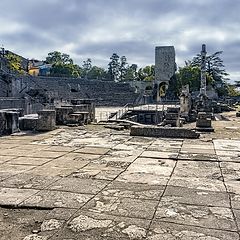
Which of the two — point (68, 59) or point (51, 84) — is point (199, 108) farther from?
point (68, 59)

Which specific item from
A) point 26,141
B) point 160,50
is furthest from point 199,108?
point 160,50

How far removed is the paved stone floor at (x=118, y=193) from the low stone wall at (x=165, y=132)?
2.39 metres

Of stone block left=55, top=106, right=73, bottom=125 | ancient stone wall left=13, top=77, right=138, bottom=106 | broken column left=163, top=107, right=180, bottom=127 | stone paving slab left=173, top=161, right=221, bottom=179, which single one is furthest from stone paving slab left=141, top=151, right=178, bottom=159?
ancient stone wall left=13, top=77, right=138, bottom=106

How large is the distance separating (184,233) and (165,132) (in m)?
7.54

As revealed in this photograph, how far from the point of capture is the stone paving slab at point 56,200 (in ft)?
12.7

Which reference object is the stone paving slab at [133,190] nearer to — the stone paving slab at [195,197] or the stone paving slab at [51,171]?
the stone paving slab at [195,197]

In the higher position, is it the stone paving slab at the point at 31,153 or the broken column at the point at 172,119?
the broken column at the point at 172,119

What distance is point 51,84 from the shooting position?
4459 cm

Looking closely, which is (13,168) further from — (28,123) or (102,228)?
(28,123)

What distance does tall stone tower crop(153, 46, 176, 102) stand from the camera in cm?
6189

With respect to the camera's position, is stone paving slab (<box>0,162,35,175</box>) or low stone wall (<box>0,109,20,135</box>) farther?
low stone wall (<box>0,109,20,135</box>)

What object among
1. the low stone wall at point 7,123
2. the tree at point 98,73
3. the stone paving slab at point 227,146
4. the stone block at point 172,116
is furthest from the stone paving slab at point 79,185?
the tree at point 98,73

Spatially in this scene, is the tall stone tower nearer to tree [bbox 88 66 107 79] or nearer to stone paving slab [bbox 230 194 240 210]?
tree [bbox 88 66 107 79]

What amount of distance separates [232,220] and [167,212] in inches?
27.8
